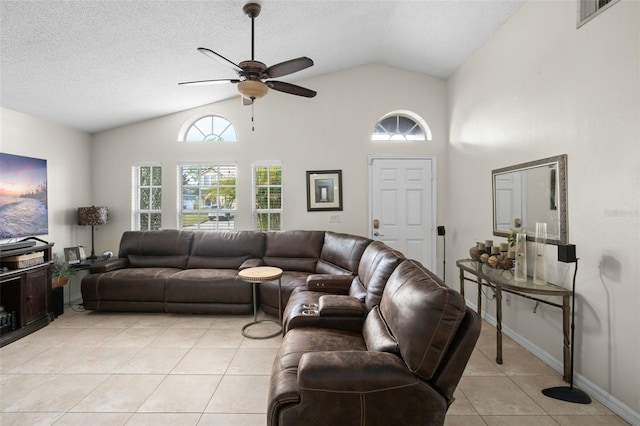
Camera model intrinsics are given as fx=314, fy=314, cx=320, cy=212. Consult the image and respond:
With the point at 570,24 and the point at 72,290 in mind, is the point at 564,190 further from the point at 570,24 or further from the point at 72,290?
the point at 72,290

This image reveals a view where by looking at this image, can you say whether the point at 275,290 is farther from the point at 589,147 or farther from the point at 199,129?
the point at 589,147

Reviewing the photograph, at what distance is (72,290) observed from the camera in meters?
4.58

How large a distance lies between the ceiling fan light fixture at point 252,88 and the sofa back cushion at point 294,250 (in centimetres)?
230

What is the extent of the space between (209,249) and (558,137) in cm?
424

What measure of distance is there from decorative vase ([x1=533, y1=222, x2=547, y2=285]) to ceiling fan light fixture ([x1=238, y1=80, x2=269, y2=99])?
2628 millimetres

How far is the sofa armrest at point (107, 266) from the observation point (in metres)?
4.11

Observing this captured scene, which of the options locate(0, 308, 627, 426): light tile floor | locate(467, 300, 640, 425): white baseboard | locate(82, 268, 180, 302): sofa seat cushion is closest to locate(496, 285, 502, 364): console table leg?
locate(0, 308, 627, 426): light tile floor

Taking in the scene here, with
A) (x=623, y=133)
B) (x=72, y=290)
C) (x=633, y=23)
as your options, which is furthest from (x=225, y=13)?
(x=72, y=290)

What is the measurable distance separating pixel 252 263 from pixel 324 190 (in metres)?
1.57

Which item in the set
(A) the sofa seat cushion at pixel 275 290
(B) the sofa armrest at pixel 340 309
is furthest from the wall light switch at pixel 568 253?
(A) the sofa seat cushion at pixel 275 290

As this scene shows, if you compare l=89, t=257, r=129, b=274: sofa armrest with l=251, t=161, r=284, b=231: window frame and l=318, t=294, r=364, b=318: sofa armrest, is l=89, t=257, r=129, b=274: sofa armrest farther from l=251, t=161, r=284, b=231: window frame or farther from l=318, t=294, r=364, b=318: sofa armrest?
l=318, t=294, r=364, b=318: sofa armrest

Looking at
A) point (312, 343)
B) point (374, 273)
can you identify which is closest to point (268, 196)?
point (374, 273)

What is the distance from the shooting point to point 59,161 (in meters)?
4.34

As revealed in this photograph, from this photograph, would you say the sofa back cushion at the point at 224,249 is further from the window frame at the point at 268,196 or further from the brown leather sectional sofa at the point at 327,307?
the window frame at the point at 268,196
